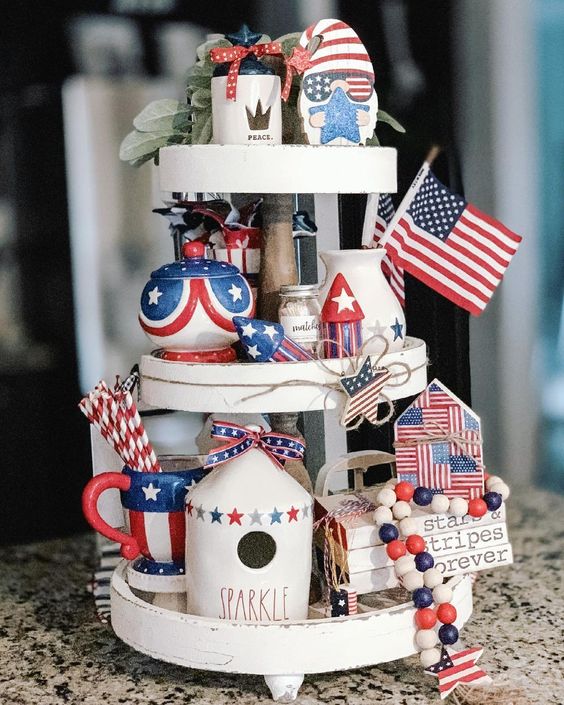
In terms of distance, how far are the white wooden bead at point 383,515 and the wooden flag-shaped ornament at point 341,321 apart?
175mm

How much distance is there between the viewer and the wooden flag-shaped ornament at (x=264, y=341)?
1.08 metres

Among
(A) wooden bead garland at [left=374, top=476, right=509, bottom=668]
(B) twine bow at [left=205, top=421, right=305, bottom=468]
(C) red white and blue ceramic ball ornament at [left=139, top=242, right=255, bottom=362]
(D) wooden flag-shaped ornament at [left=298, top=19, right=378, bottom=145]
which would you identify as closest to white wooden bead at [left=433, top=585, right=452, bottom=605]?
(A) wooden bead garland at [left=374, top=476, right=509, bottom=668]

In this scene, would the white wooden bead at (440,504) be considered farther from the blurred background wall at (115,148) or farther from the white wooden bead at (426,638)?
the blurred background wall at (115,148)

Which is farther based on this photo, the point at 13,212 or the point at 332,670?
the point at 13,212

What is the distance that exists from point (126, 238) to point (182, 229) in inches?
24.6

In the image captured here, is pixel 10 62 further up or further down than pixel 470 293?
further up

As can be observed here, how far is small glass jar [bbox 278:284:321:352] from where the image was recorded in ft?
3.70

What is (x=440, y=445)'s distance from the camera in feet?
3.72

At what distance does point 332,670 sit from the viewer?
106cm

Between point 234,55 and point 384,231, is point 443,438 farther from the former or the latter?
point 234,55

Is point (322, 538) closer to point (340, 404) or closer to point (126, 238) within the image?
point (340, 404)

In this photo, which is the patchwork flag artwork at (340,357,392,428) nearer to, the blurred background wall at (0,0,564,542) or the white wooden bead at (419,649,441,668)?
the white wooden bead at (419,649,441,668)

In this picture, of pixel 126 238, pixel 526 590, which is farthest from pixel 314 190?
pixel 126 238

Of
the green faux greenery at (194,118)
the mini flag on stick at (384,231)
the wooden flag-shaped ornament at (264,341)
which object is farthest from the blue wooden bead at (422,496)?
the green faux greenery at (194,118)
